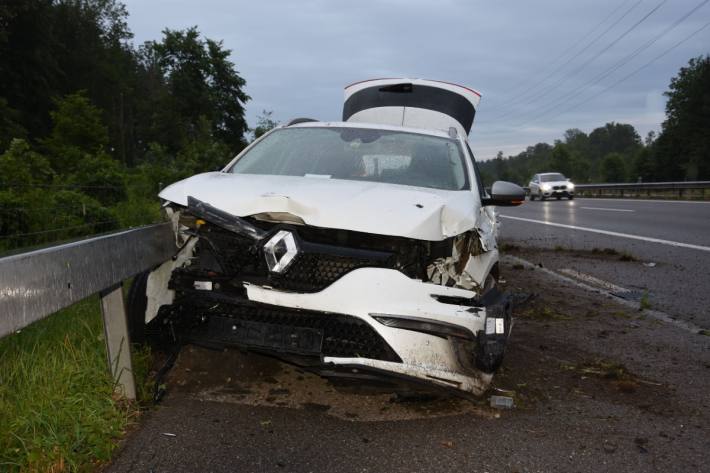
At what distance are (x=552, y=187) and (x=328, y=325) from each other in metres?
34.3

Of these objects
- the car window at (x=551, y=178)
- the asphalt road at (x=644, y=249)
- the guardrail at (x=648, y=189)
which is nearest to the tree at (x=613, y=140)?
the guardrail at (x=648, y=189)

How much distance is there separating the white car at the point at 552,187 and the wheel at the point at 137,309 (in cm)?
3372

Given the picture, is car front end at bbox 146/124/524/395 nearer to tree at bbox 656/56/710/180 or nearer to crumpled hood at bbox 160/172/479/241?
crumpled hood at bbox 160/172/479/241

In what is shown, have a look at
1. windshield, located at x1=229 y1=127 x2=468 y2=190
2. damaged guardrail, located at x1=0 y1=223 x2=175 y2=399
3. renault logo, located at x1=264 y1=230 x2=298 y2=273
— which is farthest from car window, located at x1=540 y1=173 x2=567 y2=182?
renault logo, located at x1=264 y1=230 x2=298 y2=273

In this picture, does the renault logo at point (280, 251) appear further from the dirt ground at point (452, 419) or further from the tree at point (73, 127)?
the tree at point (73, 127)

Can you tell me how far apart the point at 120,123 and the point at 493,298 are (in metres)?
88.4

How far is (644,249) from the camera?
10695 mm

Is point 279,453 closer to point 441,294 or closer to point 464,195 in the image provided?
point 441,294

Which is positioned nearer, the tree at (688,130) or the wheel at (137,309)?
the wheel at (137,309)

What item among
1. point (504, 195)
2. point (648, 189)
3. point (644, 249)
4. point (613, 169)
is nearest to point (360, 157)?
point (504, 195)

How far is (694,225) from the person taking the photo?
47.0 ft

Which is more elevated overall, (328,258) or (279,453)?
(328,258)

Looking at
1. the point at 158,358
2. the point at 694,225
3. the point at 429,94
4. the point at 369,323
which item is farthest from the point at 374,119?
the point at 694,225

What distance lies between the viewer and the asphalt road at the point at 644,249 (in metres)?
6.85
